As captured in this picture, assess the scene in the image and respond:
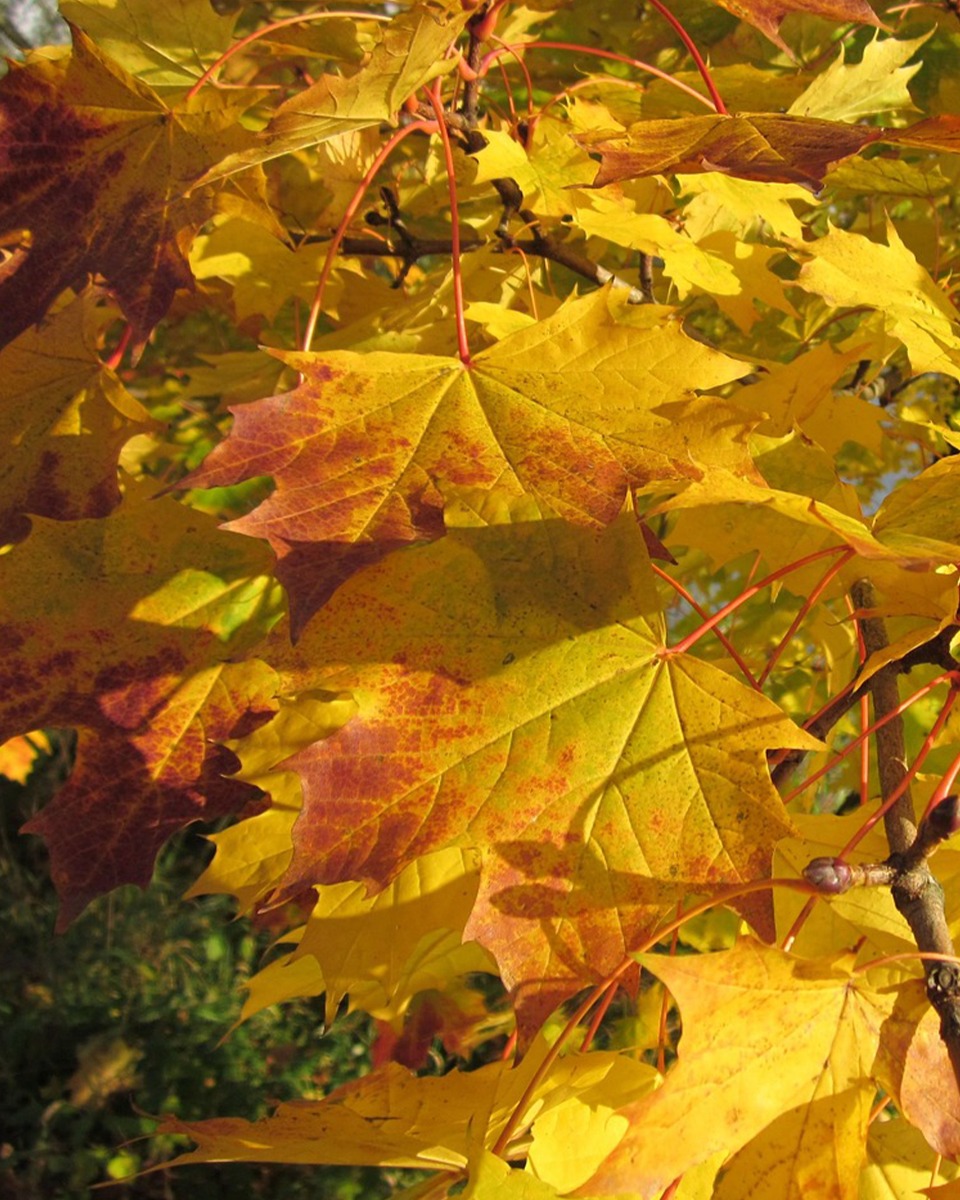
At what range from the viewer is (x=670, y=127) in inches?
33.8

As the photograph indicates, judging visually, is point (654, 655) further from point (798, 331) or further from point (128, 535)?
point (798, 331)

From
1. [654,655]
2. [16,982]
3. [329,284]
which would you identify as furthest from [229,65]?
[16,982]

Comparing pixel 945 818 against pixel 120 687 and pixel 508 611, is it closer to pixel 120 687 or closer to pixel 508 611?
pixel 508 611

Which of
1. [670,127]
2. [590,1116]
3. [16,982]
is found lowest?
[16,982]

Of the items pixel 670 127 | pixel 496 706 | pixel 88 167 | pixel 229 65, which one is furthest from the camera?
pixel 229 65

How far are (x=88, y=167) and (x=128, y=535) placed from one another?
314 mm

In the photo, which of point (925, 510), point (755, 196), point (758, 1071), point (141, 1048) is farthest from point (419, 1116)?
point (141, 1048)

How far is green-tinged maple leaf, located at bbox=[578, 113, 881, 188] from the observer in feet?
2.53

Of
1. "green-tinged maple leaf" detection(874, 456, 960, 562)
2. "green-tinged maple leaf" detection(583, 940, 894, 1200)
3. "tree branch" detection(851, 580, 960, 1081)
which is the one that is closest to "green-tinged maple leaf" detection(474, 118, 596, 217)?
"green-tinged maple leaf" detection(874, 456, 960, 562)

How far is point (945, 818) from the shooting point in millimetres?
685

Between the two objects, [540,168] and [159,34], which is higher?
[159,34]

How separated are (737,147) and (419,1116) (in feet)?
2.44

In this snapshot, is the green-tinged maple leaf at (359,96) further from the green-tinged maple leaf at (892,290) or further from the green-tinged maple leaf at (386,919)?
the green-tinged maple leaf at (386,919)

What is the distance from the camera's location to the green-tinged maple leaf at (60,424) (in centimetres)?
100
